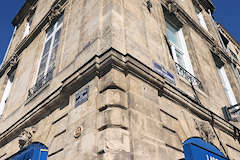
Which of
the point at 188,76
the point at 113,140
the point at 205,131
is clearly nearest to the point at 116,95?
the point at 113,140

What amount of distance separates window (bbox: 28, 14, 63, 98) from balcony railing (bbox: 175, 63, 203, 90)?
2.99 meters

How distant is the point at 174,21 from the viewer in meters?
7.01

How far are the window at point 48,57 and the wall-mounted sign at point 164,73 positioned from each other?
243 centimetres

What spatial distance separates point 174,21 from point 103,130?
5106 millimetres

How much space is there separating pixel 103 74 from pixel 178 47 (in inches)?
144

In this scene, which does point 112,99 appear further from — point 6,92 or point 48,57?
point 6,92

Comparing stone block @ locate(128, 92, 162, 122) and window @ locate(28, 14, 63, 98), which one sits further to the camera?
window @ locate(28, 14, 63, 98)

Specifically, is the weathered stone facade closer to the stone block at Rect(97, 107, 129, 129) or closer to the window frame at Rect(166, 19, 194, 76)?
the stone block at Rect(97, 107, 129, 129)

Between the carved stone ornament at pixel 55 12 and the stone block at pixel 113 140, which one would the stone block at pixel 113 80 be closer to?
the stone block at pixel 113 140

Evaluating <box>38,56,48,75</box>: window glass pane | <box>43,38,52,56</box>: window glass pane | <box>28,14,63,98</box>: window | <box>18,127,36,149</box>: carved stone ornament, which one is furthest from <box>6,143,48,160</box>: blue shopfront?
<box>43,38,52,56</box>: window glass pane

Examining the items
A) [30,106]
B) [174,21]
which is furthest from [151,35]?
[30,106]

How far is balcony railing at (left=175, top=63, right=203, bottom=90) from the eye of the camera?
5520mm

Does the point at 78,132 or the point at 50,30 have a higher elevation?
the point at 50,30

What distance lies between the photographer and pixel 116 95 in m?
3.20
